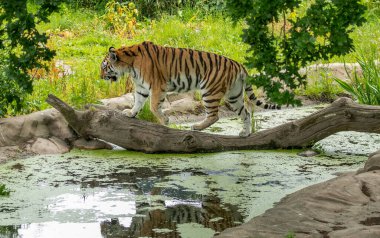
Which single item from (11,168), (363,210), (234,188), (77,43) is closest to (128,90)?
(77,43)

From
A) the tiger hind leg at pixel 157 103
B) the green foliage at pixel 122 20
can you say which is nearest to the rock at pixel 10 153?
the tiger hind leg at pixel 157 103

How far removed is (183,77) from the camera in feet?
34.4

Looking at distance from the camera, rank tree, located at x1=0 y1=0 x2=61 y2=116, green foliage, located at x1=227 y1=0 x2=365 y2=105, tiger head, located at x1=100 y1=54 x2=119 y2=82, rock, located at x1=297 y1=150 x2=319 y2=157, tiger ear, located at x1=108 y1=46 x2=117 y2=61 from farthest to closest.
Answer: tiger head, located at x1=100 y1=54 x2=119 y2=82, tiger ear, located at x1=108 y1=46 x2=117 y2=61, rock, located at x1=297 y1=150 x2=319 y2=157, tree, located at x1=0 y1=0 x2=61 y2=116, green foliage, located at x1=227 y1=0 x2=365 y2=105

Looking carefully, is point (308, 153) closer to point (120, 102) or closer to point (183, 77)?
point (183, 77)

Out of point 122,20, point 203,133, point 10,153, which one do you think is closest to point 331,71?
point 122,20

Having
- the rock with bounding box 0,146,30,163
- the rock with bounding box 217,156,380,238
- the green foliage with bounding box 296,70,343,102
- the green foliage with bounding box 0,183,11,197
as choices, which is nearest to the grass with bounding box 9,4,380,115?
the green foliage with bounding box 296,70,343,102

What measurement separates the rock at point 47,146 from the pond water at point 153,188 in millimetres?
179

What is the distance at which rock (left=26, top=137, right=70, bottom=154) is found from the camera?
31.6ft

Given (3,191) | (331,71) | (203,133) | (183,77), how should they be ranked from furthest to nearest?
(331,71) < (183,77) < (203,133) < (3,191)

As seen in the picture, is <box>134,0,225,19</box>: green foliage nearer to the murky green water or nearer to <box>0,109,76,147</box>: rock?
<box>0,109,76,147</box>: rock

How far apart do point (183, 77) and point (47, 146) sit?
1.89m

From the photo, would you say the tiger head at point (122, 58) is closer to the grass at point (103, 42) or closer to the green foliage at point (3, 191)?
the grass at point (103, 42)

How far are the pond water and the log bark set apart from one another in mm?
128

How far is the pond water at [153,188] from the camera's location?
22.4 ft
